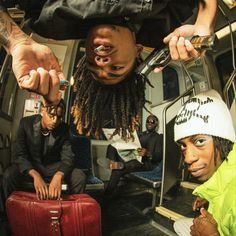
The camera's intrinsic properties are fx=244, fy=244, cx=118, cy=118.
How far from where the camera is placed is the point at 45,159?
39.0 inches

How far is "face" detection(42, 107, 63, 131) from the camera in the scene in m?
0.90

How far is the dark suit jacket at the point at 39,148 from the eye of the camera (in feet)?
2.97

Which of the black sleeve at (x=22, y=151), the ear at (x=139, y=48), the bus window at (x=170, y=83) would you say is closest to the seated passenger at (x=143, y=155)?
the bus window at (x=170, y=83)

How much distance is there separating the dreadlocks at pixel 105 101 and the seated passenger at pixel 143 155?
0.16 m

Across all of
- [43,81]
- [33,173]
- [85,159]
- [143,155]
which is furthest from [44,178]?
[43,81]

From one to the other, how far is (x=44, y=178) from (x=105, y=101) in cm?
47

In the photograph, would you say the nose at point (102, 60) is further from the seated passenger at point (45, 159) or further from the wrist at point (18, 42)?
the seated passenger at point (45, 159)

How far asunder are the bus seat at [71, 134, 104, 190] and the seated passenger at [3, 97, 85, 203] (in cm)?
3

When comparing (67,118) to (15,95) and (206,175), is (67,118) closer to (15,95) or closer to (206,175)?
(15,95)

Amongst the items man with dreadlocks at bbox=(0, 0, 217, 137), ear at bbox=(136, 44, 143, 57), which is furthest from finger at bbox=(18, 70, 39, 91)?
ear at bbox=(136, 44, 143, 57)

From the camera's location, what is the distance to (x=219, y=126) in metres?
0.67

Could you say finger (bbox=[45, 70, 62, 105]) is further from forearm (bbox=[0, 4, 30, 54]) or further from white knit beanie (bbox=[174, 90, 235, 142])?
white knit beanie (bbox=[174, 90, 235, 142])

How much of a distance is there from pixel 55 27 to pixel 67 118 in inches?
18.4

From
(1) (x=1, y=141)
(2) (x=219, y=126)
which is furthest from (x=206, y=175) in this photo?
(1) (x=1, y=141)
